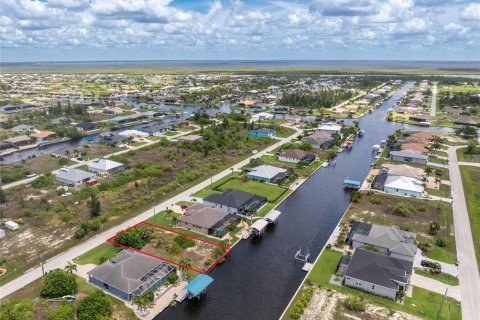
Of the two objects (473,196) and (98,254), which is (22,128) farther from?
(473,196)

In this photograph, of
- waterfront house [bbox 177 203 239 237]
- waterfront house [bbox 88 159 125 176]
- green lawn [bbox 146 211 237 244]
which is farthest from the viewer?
waterfront house [bbox 88 159 125 176]

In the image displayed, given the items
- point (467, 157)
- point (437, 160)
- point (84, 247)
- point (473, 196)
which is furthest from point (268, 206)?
point (467, 157)

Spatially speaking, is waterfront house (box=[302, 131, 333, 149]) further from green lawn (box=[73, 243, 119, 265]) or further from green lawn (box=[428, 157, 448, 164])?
green lawn (box=[73, 243, 119, 265])

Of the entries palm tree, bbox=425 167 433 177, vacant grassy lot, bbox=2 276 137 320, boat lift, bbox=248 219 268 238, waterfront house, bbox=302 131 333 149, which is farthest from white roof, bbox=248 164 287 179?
vacant grassy lot, bbox=2 276 137 320

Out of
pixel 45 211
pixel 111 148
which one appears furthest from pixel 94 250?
pixel 111 148

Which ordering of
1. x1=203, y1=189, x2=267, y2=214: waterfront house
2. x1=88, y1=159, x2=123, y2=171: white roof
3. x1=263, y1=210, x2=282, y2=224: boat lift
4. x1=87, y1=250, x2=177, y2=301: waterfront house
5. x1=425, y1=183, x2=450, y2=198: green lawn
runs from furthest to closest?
x1=88, y1=159, x2=123, y2=171: white roof, x1=425, y1=183, x2=450, y2=198: green lawn, x1=203, y1=189, x2=267, y2=214: waterfront house, x1=263, y1=210, x2=282, y2=224: boat lift, x1=87, y1=250, x2=177, y2=301: waterfront house

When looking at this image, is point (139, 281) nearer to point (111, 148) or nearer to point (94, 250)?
point (94, 250)

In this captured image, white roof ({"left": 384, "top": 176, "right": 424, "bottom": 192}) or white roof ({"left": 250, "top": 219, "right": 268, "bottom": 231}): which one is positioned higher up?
white roof ({"left": 384, "top": 176, "right": 424, "bottom": 192})

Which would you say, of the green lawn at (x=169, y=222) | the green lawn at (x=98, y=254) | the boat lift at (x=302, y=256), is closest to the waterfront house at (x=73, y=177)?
the green lawn at (x=169, y=222)

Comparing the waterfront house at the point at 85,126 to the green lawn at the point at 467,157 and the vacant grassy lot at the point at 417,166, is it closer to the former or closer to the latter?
the vacant grassy lot at the point at 417,166
